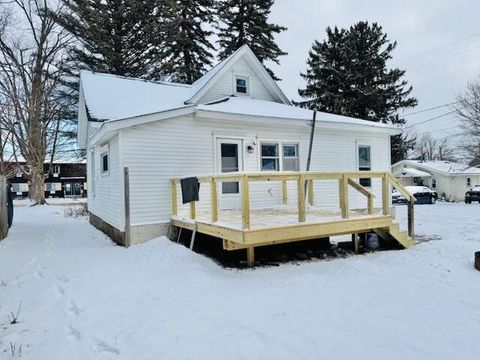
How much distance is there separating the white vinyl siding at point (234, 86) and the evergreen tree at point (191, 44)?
1262 cm

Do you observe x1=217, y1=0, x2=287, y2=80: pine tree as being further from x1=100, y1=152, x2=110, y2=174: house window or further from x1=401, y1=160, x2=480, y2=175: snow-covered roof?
x1=401, y1=160, x2=480, y2=175: snow-covered roof

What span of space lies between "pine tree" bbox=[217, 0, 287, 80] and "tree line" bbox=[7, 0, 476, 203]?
7 centimetres

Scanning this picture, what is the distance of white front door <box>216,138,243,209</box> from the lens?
31.1 feet

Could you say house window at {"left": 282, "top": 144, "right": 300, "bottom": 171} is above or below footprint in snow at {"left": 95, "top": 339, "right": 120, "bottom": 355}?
above

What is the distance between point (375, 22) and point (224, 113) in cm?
2501

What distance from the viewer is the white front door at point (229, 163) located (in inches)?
374

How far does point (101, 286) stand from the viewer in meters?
5.36

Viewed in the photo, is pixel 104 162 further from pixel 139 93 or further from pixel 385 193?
pixel 385 193

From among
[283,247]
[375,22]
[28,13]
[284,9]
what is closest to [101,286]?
[283,247]

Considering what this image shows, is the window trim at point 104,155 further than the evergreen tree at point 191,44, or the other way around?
the evergreen tree at point 191,44

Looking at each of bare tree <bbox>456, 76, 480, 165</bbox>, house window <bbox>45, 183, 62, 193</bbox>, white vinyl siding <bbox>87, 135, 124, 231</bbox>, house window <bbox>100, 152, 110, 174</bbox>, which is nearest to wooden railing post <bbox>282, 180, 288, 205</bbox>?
white vinyl siding <bbox>87, 135, 124, 231</bbox>

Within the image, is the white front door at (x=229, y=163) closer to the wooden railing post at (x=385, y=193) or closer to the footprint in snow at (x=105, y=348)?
the wooden railing post at (x=385, y=193)

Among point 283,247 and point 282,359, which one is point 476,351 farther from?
point 283,247

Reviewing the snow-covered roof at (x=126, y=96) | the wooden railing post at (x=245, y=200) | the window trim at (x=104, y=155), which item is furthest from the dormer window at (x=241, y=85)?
the wooden railing post at (x=245, y=200)
